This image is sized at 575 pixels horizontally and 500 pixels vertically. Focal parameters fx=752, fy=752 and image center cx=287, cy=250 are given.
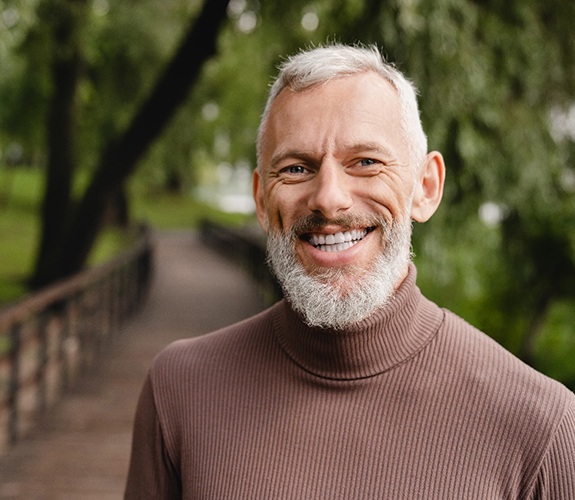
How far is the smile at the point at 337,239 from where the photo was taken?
145 centimetres

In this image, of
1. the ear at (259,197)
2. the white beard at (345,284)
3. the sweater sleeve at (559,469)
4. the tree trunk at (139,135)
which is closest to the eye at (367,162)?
the white beard at (345,284)

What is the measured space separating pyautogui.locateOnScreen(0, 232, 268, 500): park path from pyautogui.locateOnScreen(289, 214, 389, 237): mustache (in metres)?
3.70

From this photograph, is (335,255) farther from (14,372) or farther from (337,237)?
(14,372)

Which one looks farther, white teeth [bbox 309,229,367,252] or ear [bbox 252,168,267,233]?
ear [bbox 252,168,267,233]

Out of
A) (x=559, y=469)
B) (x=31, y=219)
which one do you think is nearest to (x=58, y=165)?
(x=559, y=469)

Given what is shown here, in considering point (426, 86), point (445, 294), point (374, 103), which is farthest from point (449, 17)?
point (445, 294)

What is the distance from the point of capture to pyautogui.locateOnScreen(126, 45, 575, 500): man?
54.1 inches

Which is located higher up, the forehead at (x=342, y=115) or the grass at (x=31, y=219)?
the forehead at (x=342, y=115)

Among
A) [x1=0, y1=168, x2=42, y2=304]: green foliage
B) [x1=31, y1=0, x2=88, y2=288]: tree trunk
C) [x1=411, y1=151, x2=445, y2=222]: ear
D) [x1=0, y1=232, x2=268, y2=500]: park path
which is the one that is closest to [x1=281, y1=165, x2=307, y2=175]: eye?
[x1=411, y1=151, x2=445, y2=222]: ear

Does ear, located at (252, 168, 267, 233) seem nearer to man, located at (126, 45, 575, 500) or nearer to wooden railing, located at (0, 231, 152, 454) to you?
Answer: man, located at (126, 45, 575, 500)

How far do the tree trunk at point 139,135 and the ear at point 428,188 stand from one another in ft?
19.6

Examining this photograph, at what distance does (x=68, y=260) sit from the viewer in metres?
10.4

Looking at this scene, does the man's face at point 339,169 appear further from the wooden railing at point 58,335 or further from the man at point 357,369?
the wooden railing at point 58,335

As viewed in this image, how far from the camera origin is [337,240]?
4.75 ft
